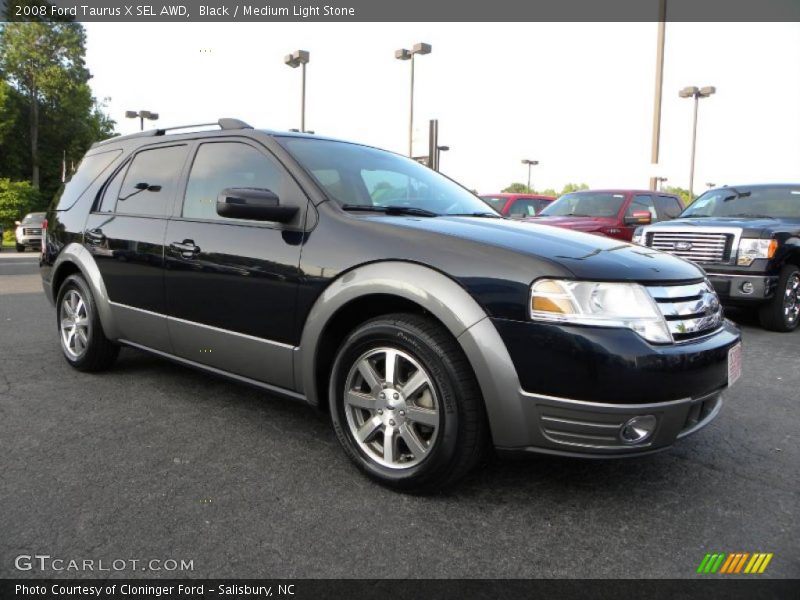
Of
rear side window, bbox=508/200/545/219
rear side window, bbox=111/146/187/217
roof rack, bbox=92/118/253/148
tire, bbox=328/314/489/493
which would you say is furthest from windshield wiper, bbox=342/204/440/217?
rear side window, bbox=508/200/545/219

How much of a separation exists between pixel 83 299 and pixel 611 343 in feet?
12.1

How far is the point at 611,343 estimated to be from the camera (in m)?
2.32

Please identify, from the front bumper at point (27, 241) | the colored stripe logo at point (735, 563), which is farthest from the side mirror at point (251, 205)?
the front bumper at point (27, 241)

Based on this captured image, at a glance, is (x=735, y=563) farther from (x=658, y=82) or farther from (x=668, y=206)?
(x=658, y=82)

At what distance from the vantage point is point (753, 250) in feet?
21.7

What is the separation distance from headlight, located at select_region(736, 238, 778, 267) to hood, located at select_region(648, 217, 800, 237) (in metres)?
0.09

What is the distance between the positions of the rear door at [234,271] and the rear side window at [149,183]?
7.5 inches

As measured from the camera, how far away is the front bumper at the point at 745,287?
6543 mm

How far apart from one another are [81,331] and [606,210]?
318 inches

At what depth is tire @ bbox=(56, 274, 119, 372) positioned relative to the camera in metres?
4.38

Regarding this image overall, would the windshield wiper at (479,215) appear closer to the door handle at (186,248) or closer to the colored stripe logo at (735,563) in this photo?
the door handle at (186,248)
